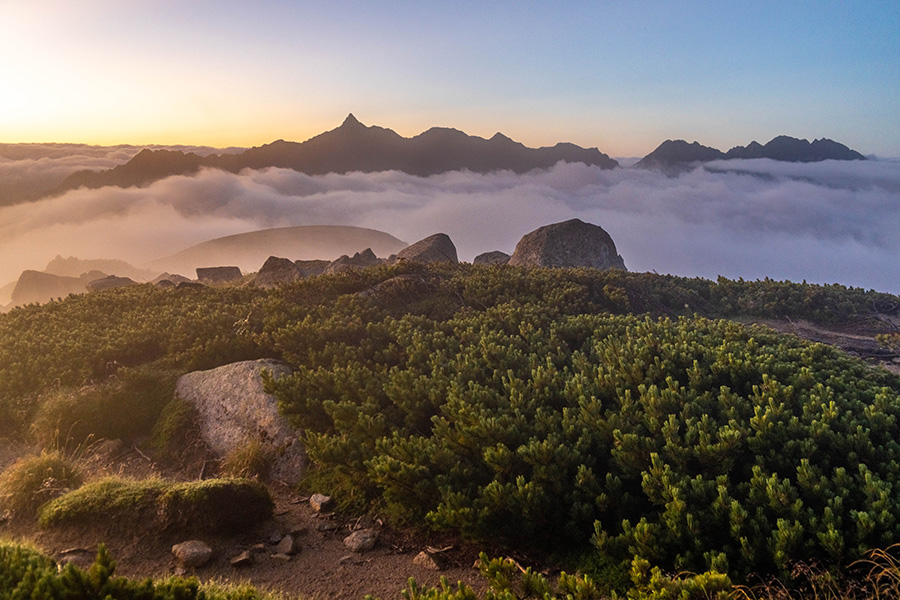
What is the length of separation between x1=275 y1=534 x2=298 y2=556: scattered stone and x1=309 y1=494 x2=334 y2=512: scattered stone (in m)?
0.93

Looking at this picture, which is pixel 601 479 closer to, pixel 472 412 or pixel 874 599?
pixel 472 412

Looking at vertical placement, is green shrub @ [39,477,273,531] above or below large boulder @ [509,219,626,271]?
below

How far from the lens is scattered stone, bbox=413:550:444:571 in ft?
22.7

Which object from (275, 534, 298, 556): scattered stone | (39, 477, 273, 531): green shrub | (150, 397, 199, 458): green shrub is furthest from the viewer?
(150, 397, 199, 458): green shrub

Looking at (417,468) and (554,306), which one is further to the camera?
(554,306)

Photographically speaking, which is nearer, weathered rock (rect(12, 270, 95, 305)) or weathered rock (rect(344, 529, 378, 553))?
weathered rock (rect(344, 529, 378, 553))

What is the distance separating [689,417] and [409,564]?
4216 mm

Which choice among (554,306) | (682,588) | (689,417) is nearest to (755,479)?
(689,417)

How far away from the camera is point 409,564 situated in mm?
7059

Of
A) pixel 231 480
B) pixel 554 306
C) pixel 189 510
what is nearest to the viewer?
pixel 189 510

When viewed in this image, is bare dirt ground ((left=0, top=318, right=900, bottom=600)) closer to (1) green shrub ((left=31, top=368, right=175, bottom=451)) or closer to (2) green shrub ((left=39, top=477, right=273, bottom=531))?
(2) green shrub ((left=39, top=477, right=273, bottom=531))

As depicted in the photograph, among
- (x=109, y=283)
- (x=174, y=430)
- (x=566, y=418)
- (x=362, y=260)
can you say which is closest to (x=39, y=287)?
(x=109, y=283)

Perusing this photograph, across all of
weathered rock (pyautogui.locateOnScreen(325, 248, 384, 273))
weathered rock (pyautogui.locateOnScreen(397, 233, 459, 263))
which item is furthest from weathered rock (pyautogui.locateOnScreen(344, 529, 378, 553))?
weathered rock (pyautogui.locateOnScreen(397, 233, 459, 263))

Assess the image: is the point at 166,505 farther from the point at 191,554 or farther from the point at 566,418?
the point at 566,418
